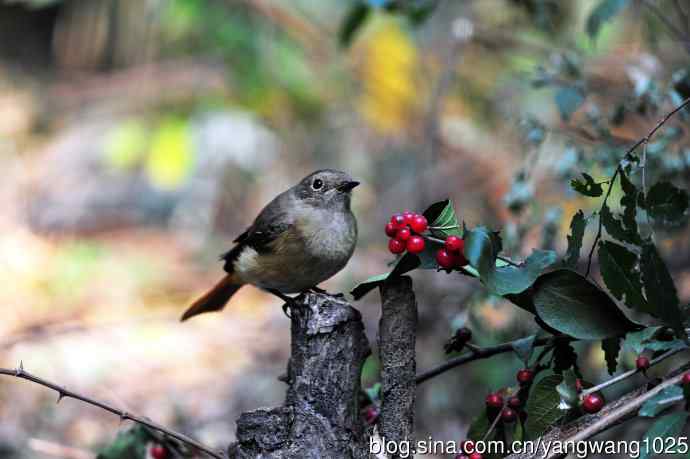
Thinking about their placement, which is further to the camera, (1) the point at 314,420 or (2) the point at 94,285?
(2) the point at 94,285

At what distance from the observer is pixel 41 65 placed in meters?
11.4

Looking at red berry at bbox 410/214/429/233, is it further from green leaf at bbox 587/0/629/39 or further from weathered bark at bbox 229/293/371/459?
green leaf at bbox 587/0/629/39

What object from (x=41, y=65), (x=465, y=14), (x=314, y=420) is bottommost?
(x=314, y=420)

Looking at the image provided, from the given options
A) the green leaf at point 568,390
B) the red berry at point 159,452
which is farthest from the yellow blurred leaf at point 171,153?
the green leaf at point 568,390

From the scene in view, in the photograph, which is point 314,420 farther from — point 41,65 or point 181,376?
point 41,65

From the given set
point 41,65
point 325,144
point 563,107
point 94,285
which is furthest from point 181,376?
point 41,65

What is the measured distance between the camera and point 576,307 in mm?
2180

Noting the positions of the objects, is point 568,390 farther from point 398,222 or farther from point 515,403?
point 398,222

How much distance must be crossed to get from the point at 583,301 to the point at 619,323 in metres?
0.10

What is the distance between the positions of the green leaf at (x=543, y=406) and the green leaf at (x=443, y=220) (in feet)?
1.47

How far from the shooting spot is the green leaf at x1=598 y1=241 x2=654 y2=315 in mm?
2162

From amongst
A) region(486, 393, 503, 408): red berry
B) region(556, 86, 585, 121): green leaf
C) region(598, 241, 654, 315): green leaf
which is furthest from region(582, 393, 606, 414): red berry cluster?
region(556, 86, 585, 121): green leaf

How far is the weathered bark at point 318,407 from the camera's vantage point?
234 centimetres

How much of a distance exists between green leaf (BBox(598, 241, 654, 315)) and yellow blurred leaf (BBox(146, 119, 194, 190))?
19.1ft
